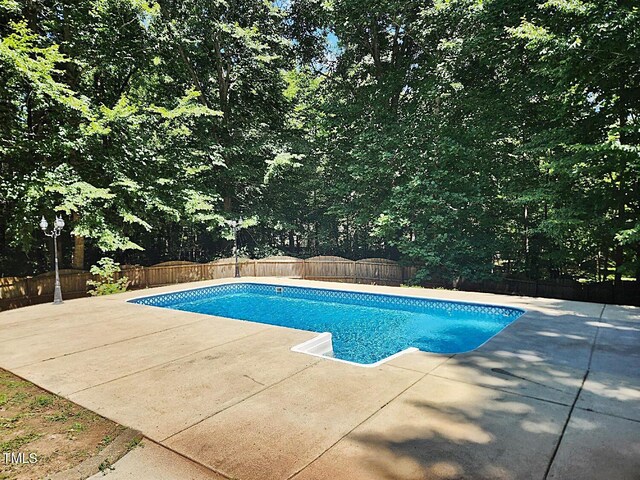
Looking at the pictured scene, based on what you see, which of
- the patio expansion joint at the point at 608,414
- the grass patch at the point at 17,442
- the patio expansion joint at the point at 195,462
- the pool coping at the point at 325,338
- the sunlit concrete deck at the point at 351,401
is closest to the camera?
the patio expansion joint at the point at 195,462

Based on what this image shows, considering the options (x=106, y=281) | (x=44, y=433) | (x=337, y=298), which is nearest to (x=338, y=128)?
(x=337, y=298)

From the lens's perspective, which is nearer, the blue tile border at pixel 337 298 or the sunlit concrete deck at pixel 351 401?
the sunlit concrete deck at pixel 351 401

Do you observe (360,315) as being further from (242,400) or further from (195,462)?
(195,462)

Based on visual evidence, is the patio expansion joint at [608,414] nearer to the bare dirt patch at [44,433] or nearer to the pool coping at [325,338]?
the pool coping at [325,338]

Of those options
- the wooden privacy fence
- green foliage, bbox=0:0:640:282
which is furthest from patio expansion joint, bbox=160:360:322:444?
the wooden privacy fence

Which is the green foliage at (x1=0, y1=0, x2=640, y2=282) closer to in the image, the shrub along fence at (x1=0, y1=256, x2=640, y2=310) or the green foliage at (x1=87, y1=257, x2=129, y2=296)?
the shrub along fence at (x1=0, y1=256, x2=640, y2=310)

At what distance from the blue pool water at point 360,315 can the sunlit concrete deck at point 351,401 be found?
5.16 feet

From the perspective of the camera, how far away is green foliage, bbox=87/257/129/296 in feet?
37.7

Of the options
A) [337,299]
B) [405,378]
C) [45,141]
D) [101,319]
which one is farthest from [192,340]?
[45,141]

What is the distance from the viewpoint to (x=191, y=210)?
1425 cm

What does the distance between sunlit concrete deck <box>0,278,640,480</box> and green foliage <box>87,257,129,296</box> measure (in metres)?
4.94

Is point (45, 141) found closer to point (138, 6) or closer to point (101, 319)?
point (138, 6)

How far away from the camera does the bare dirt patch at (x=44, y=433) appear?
106 inches

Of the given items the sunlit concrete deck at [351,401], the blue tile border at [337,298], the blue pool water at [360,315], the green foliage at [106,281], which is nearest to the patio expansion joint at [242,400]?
the sunlit concrete deck at [351,401]
